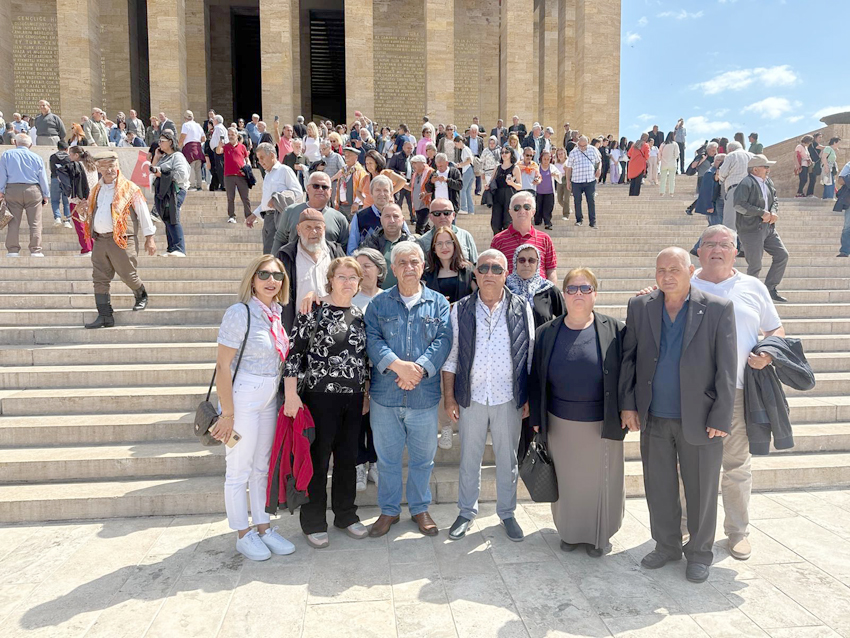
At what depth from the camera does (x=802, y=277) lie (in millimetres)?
8633

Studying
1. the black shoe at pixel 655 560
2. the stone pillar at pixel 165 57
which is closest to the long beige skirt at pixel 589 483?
the black shoe at pixel 655 560

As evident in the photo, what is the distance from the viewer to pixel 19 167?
334 inches

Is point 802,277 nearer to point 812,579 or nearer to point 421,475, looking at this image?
point 812,579

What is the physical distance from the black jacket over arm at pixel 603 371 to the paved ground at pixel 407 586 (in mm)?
809

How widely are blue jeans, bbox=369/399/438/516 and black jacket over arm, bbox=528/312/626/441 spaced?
654mm

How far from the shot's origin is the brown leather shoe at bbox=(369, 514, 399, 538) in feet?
13.0

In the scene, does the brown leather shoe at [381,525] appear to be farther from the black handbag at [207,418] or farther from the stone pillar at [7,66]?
the stone pillar at [7,66]

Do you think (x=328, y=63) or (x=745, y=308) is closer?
(x=745, y=308)

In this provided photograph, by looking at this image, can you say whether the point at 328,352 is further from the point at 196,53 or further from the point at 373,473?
the point at 196,53

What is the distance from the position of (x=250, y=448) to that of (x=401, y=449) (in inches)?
37.3

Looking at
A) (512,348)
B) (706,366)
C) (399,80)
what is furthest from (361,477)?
(399,80)

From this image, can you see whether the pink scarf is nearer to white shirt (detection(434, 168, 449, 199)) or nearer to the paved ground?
the paved ground

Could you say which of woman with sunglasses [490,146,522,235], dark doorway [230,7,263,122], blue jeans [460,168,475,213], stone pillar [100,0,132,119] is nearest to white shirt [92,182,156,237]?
Result: woman with sunglasses [490,146,522,235]

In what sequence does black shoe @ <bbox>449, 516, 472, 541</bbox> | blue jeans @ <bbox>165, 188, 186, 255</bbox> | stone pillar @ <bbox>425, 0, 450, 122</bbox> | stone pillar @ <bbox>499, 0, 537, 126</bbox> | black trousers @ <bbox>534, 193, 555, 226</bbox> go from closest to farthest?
black shoe @ <bbox>449, 516, 472, 541</bbox> < blue jeans @ <bbox>165, 188, 186, 255</bbox> < black trousers @ <bbox>534, 193, 555, 226</bbox> < stone pillar @ <bbox>425, 0, 450, 122</bbox> < stone pillar @ <bbox>499, 0, 537, 126</bbox>
